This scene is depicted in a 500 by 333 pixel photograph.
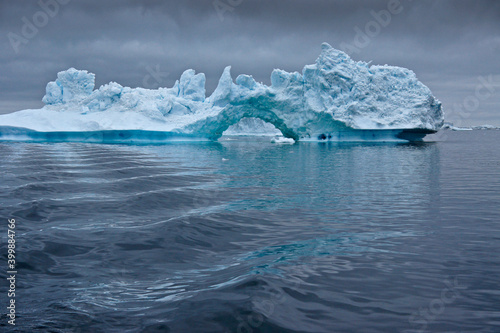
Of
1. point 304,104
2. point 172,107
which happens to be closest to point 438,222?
point 304,104

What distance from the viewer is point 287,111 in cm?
3578

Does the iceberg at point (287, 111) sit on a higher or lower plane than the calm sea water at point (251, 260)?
higher

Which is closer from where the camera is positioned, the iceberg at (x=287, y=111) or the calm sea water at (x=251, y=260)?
the calm sea water at (x=251, y=260)

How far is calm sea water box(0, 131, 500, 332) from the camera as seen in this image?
3236mm

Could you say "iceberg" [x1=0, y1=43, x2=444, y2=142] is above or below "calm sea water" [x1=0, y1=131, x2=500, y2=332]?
above

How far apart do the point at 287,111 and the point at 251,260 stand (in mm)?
31877

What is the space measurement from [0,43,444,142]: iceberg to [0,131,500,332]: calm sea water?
25.7m

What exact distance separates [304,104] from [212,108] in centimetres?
893

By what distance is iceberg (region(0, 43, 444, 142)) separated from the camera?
34406 mm

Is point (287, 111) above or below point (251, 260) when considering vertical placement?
above

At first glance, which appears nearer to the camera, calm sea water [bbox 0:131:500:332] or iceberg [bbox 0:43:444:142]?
calm sea water [bbox 0:131:500:332]

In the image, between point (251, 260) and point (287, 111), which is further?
point (287, 111)

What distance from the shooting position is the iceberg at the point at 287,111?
3441 centimetres

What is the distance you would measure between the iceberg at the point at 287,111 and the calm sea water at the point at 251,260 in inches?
1010
